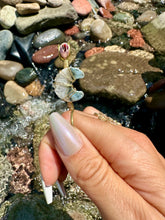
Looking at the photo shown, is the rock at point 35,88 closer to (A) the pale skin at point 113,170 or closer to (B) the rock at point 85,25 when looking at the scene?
(B) the rock at point 85,25

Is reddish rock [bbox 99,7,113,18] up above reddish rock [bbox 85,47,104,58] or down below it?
above

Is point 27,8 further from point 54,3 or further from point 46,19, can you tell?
point 54,3

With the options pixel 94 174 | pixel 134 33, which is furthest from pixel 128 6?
pixel 94 174

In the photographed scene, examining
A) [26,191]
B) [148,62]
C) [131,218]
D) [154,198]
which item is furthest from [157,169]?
[148,62]

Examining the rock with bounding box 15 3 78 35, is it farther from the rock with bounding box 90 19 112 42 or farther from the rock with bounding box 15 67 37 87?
the rock with bounding box 15 67 37 87

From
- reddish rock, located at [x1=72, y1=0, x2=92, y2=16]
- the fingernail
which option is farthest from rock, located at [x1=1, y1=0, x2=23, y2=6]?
the fingernail

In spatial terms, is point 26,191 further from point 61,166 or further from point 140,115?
point 140,115
